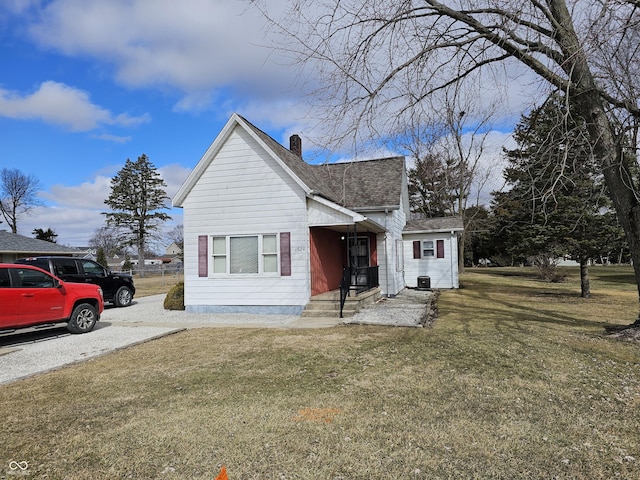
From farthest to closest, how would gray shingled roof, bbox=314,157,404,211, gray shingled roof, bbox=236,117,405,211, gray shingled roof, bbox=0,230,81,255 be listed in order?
gray shingled roof, bbox=0,230,81,255 → gray shingled roof, bbox=314,157,404,211 → gray shingled roof, bbox=236,117,405,211

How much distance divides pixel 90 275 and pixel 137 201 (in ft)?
127

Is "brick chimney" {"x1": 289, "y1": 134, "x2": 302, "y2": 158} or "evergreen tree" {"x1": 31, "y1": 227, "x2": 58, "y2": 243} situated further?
"evergreen tree" {"x1": 31, "y1": 227, "x2": 58, "y2": 243}

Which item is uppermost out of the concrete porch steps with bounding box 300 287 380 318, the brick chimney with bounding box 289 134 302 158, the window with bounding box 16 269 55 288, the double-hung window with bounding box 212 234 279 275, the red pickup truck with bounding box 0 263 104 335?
the brick chimney with bounding box 289 134 302 158

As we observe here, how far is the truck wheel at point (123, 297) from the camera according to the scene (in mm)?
15294

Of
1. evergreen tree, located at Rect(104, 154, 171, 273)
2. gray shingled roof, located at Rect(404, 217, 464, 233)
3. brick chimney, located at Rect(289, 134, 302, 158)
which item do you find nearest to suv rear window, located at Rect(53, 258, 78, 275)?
brick chimney, located at Rect(289, 134, 302, 158)

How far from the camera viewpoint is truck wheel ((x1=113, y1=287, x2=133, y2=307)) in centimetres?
1529

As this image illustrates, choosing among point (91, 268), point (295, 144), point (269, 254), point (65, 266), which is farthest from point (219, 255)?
point (295, 144)

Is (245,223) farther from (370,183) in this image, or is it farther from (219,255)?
(370,183)

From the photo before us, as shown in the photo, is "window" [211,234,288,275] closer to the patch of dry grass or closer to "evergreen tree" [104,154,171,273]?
the patch of dry grass

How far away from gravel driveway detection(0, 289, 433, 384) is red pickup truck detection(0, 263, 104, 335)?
0.46 metres

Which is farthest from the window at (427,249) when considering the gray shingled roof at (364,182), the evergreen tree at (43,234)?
the evergreen tree at (43,234)

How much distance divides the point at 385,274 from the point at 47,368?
1231cm

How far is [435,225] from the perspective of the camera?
2123 centimetres

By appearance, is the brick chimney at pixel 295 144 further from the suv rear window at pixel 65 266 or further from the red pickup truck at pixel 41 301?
the red pickup truck at pixel 41 301
